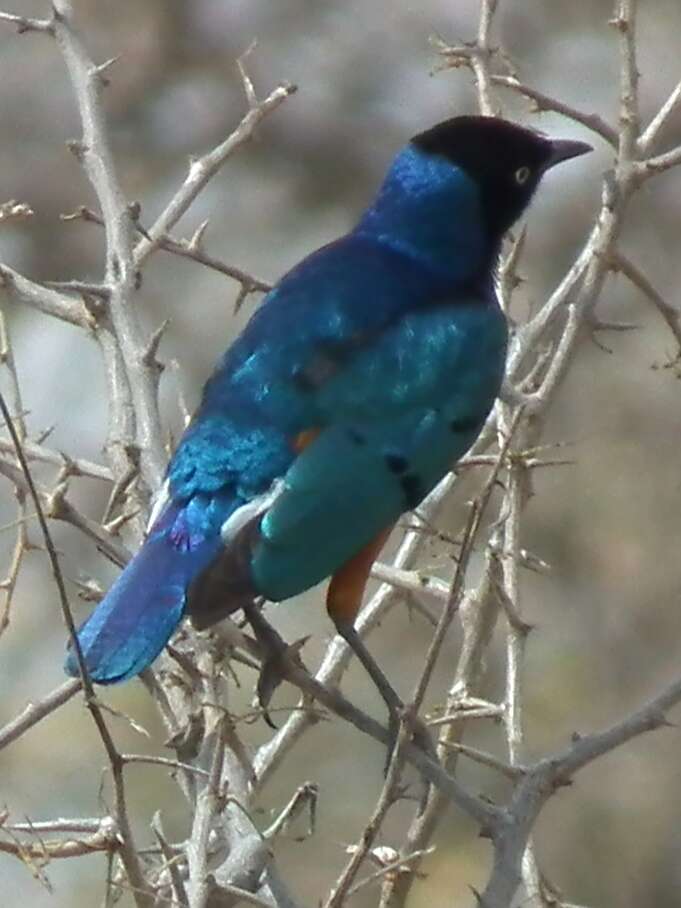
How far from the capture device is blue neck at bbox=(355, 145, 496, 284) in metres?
4.07

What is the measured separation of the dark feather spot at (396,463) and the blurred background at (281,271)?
2463mm

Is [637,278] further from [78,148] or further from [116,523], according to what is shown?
[78,148]

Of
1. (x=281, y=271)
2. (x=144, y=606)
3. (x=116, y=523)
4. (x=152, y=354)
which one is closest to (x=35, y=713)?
(x=144, y=606)

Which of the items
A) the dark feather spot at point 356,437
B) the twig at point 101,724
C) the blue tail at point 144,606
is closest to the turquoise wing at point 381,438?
the dark feather spot at point 356,437

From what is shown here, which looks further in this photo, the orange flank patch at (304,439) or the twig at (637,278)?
the orange flank patch at (304,439)

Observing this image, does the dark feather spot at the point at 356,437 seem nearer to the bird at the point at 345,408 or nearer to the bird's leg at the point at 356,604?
the bird at the point at 345,408

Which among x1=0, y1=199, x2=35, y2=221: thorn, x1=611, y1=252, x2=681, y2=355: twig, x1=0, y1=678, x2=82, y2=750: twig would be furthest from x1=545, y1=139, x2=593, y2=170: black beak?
x1=0, y1=678, x2=82, y2=750: twig

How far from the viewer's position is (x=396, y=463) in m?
3.56

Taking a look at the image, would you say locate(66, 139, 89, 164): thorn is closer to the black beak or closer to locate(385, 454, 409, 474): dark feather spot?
locate(385, 454, 409, 474): dark feather spot

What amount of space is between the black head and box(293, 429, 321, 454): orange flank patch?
827mm

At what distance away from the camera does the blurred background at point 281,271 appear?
22.6ft

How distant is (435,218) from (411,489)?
77cm

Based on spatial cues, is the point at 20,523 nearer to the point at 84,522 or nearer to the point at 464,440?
the point at 84,522

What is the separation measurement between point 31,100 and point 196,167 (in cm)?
493
